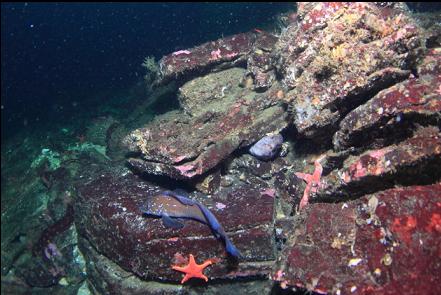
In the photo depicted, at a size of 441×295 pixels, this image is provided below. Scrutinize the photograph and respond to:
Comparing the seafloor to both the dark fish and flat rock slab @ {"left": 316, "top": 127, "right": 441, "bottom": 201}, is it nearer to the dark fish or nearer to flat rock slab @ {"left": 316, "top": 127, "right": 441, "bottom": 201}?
flat rock slab @ {"left": 316, "top": 127, "right": 441, "bottom": 201}

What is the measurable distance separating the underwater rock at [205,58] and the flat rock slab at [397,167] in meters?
5.05

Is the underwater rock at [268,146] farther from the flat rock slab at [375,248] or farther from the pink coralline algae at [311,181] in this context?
the flat rock slab at [375,248]

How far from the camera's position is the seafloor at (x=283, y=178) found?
3.74 m

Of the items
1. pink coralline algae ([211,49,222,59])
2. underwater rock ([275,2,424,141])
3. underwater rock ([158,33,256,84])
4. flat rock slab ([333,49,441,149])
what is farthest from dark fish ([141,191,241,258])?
pink coralline algae ([211,49,222,59])

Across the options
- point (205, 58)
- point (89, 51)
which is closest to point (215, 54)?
point (205, 58)

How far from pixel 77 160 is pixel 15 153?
6.69 m

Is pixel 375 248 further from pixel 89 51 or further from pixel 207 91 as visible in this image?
pixel 89 51

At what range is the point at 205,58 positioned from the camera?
26.9 ft

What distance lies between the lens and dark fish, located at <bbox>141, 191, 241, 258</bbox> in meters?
5.06

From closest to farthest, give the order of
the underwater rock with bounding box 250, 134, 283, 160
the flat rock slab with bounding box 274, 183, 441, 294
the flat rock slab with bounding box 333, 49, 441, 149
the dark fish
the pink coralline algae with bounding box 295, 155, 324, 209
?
the flat rock slab with bounding box 274, 183, 441, 294
the flat rock slab with bounding box 333, 49, 441, 149
the pink coralline algae with bounding box 295, 155, 324, 209
the dark fish
the underwater rock with bounding box 250, 134, 283, 160

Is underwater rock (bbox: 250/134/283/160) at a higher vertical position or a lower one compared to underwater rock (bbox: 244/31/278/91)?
lower

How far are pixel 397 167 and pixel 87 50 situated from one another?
47610 millimetres

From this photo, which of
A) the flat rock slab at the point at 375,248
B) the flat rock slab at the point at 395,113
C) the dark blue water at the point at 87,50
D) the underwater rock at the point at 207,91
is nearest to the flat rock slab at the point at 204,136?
the underwater rock at the point at 207,91

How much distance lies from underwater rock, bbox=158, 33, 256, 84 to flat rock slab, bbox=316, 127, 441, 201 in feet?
16.6
